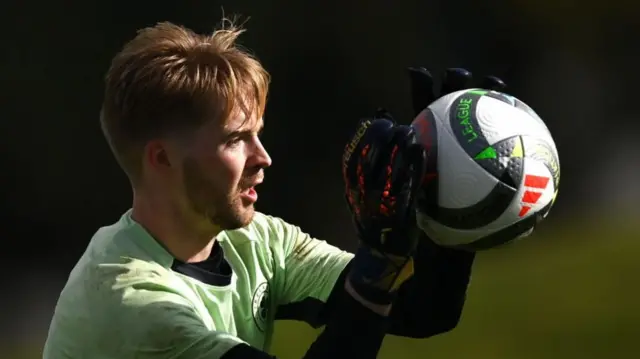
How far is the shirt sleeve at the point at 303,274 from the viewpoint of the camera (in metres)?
A: 3.13

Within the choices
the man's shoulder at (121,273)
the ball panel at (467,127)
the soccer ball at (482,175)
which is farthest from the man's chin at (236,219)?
the ball panel at (467,127)

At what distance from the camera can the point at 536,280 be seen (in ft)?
23.4

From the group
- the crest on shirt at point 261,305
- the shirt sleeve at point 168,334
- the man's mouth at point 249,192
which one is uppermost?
the man's mouth at point 249,192

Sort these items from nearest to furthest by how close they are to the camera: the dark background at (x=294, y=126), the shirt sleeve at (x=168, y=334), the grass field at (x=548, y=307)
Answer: the shirt sleeve at (x=168, y=334) < the grass field at (x=548, y=307) < the dark background at (x=294, y=126)

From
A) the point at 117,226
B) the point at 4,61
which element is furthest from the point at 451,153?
the point at 4,61

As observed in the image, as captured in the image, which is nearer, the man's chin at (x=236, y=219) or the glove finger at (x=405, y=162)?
the glove finger at (x=405, y=162)

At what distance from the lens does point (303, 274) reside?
3166 mm

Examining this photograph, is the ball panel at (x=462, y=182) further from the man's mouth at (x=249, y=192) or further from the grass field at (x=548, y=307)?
the grass field at (x=548, y=307)

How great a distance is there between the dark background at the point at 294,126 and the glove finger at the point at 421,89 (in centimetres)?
345

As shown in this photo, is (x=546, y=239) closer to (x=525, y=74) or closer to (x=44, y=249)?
(x=525, y=74)

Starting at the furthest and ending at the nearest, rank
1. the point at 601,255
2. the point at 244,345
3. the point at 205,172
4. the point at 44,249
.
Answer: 1. the point at 601,255
2. the point at 44,249
3. the point at 205,172
4. the point at 244,345

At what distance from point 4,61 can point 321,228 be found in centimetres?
212

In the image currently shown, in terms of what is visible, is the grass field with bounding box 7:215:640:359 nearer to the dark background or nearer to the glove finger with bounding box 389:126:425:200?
the dark background

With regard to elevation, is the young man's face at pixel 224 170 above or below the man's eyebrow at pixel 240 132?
below
